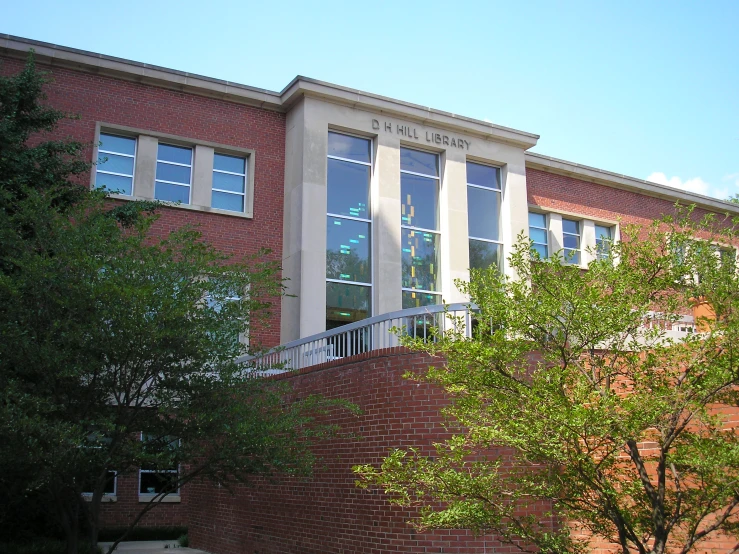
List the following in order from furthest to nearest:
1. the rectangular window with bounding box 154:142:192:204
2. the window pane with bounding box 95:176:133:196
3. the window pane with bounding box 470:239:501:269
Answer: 1. the window pane with bounding box 470:239:501:269
2. the rectangular window with bounding box 154:142:192:204
3. the window pane with bounding box 95:176:133:196

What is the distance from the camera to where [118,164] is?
1998cm

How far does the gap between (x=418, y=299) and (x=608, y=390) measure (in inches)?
581

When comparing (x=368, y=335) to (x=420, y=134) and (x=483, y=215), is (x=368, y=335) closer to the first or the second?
(x=420, y=134)

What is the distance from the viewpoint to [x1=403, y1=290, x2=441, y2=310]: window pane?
2127 cm

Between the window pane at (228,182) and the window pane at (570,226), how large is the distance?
11489mm

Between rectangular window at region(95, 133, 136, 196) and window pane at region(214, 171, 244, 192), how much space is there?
219 centimetres

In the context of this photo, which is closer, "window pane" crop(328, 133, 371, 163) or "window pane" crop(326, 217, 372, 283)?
"window pane" crop(326, 217, 372, 283)

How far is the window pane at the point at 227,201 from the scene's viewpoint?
20.9m

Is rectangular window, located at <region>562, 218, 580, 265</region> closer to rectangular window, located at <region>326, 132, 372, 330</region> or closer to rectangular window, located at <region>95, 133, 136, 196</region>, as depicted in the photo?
rectangular window, located at <region>326, 132, 372, 330</region>

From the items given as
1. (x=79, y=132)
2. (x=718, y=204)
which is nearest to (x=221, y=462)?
(x=79, y=132)

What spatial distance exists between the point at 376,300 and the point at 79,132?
8.67 m

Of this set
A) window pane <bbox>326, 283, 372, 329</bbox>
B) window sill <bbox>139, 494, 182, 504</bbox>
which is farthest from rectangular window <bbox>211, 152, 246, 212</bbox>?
window sill <bbox>139, 494, 182, 504</bbox>

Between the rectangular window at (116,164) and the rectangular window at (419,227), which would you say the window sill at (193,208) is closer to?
the rectangular window at (116,164)

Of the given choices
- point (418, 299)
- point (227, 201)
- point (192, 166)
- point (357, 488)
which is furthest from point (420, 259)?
point (357, 488)
